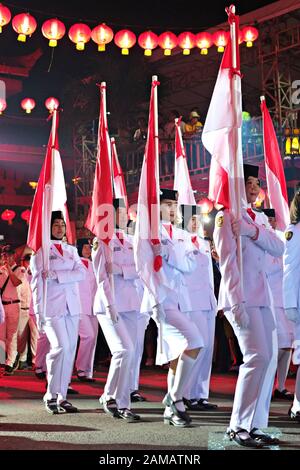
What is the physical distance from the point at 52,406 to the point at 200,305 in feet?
6.47


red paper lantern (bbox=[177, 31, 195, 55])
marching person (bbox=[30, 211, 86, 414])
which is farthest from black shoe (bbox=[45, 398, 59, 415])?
red paper lantern (bbox=[177, 31, 195, 55])

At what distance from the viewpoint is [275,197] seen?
8828 millimetres

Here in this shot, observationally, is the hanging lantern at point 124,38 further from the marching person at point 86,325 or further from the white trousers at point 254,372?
the white trousers at point 254,372

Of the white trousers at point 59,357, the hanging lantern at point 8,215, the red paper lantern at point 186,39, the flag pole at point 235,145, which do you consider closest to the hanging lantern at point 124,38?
the red paper lantern at point 186,39

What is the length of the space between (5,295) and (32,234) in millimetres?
5192

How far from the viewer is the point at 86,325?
12219 mm

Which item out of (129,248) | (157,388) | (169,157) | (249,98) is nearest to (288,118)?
(249,98)

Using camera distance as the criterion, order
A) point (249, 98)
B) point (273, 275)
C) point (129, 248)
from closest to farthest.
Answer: point (129, 248), point (273, 275), point (249, 98)

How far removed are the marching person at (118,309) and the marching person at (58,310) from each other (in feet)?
1.75

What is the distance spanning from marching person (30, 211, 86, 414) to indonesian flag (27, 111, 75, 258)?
0.14 metres

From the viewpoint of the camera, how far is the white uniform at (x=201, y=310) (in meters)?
8.53

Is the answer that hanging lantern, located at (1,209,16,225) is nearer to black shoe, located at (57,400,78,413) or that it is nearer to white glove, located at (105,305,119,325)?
black shoe, located at (57,400,78,413)

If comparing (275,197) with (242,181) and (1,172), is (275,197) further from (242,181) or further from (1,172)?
(1,172)

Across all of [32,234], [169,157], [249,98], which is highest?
[249,98]
